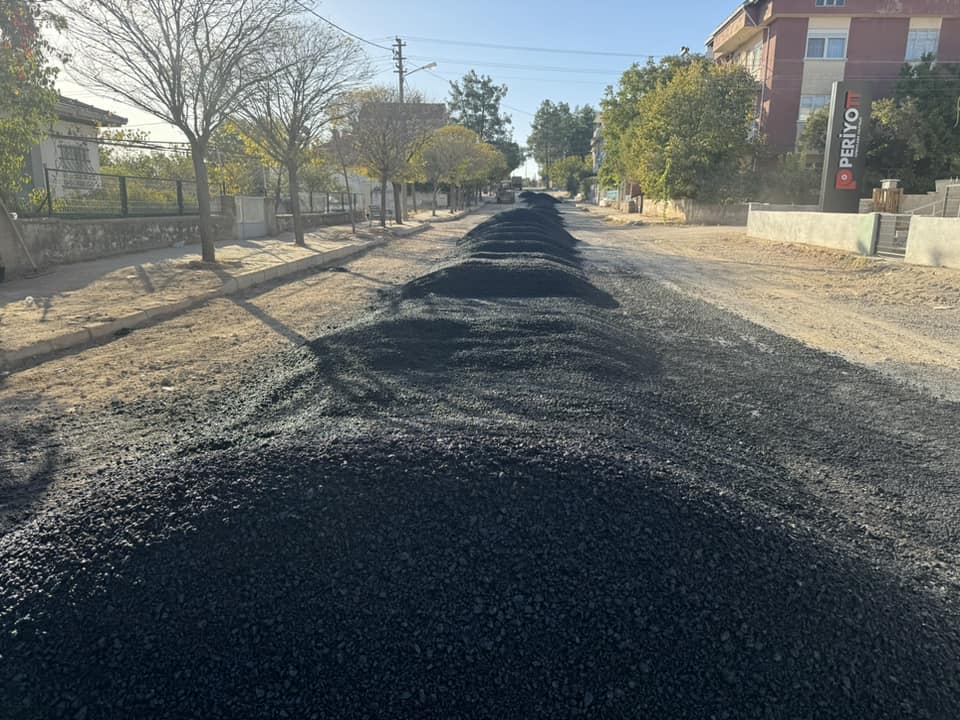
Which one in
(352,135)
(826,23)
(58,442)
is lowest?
(58,442)

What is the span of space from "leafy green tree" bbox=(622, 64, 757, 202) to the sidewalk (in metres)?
23.1

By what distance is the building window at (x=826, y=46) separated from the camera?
36.8m

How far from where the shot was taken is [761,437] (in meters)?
4.99

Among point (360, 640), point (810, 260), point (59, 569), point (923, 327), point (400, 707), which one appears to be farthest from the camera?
point (810, 260)

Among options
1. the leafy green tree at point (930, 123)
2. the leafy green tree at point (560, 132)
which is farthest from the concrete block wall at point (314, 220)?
the leafy green tree at point (560, 132)

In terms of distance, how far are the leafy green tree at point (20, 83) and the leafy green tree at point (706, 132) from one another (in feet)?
98.8

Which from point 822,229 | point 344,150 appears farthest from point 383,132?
point 822,229

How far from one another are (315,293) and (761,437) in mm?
9642

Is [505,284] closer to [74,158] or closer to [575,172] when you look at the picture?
[74,158]

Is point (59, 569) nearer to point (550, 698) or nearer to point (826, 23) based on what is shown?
point (550, 698)

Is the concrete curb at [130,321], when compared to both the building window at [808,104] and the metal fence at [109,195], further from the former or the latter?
the building window at [808,104]

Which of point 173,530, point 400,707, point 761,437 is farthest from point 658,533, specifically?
point 761,437

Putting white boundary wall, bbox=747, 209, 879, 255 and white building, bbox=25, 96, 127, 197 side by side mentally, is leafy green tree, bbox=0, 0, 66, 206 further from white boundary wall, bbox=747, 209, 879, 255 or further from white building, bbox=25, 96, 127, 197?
white boundary wall, bbox=747, 209, 879, 255

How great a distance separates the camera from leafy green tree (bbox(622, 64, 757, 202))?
34250 millimetres
